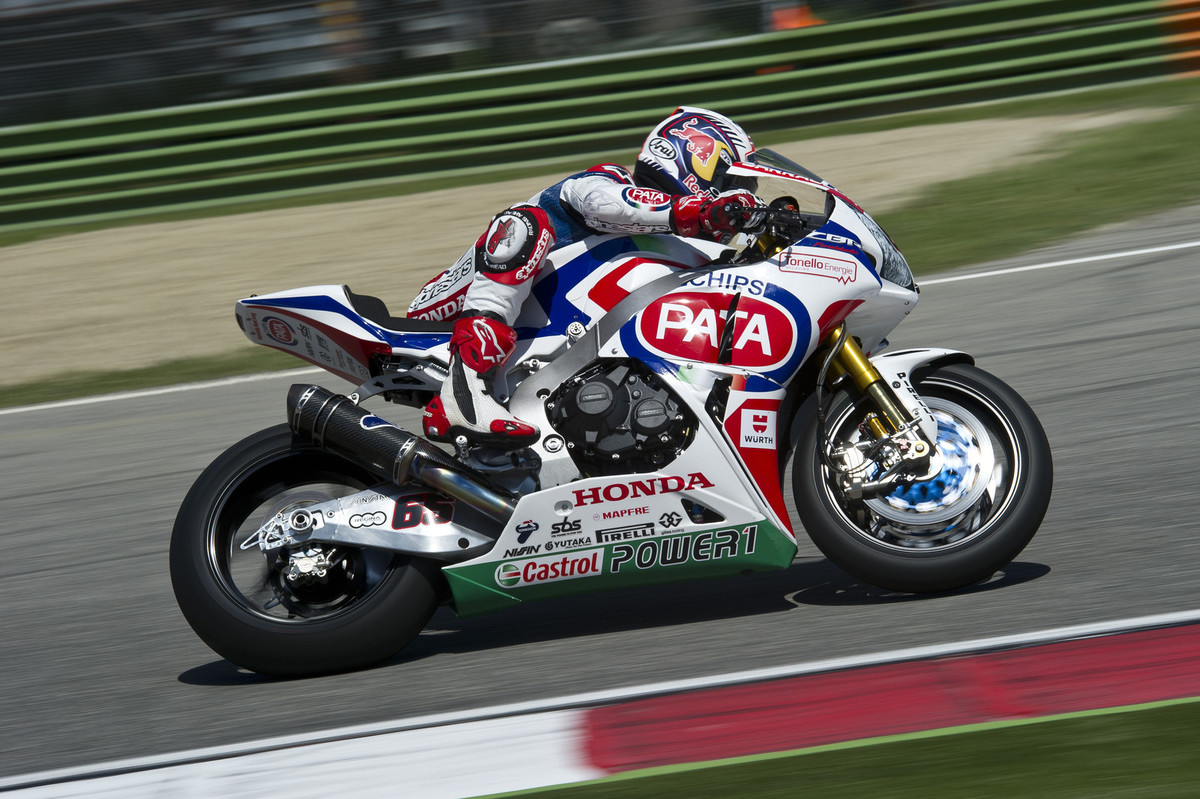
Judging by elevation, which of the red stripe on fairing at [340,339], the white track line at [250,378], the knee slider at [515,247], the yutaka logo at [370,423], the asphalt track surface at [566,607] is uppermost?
the knee slider at [515,247]

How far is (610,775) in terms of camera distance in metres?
3.24

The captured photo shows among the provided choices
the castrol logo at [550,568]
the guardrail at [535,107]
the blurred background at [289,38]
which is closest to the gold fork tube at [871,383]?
the castrol logo at [550,568]

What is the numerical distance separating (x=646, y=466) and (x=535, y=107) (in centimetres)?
1051

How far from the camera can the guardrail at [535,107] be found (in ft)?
45.9

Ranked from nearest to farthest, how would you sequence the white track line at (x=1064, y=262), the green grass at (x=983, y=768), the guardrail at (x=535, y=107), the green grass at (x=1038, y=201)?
the green grass at (x=983, y=768), the white track line at (x=1064, y=262), the green grass at (x=1038, y=201), the guardrail at (x=535, y=107)

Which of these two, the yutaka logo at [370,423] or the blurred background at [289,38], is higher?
the blurred background at [289,38]

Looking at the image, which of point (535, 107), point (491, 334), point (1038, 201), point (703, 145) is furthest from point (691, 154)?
point (535, 107)

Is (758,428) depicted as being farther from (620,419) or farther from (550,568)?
(550,568)

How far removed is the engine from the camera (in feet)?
13.4

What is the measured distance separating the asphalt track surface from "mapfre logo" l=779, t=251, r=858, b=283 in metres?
1.11

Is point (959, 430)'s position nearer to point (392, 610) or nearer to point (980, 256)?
point (392, 610)

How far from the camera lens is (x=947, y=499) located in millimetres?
4148

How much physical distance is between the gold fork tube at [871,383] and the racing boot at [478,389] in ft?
3.45

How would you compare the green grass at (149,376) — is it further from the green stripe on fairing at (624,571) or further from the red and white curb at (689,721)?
the red and white curb at (689,721)
